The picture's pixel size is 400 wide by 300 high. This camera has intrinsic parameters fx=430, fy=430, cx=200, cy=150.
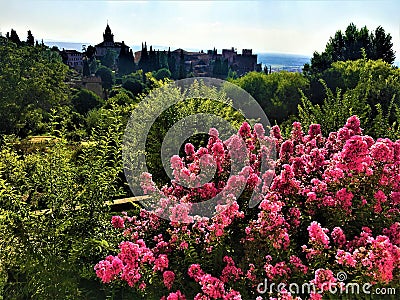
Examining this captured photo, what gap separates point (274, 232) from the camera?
2352mm

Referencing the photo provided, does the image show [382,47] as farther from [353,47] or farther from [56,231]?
[56,231]

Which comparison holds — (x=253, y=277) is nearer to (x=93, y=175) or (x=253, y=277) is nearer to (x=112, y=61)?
(x=93, y=175)

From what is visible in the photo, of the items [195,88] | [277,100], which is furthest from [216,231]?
[277,100]

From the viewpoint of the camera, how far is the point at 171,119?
508cm

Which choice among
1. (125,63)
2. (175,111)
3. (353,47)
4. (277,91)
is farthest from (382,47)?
(125,63)

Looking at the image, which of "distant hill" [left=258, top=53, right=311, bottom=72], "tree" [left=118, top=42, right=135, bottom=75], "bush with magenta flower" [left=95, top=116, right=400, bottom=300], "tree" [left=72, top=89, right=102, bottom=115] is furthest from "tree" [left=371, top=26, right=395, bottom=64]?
"tree" [left=118, top=42, right=135, bottom=75]

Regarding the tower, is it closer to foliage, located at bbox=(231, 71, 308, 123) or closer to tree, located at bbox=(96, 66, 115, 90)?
tree, located at bbox=(96, 66, 115, 90)

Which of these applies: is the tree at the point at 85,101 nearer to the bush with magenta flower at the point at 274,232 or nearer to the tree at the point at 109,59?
the bush with magenta flower at the point at 274,232

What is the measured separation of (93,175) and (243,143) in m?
1.14

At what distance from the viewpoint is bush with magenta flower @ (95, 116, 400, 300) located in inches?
88.9

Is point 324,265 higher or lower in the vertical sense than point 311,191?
lower

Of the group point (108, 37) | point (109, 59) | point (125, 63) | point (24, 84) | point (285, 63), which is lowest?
point (285, 63)

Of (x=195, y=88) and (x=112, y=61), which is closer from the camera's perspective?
(x=195, y=88)

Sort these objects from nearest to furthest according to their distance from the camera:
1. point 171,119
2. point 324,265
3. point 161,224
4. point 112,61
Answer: point 324,265 < point 161,224 < point 171,119 < point 112,61
